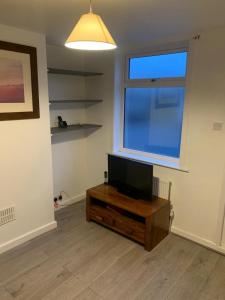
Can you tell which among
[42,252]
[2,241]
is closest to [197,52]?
[42,252]

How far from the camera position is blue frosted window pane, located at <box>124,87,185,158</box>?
292cm

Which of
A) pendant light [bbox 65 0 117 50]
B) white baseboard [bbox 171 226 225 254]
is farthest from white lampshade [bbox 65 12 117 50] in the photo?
white baseboard [bbox 171 226 225 254]

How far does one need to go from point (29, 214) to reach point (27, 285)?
2.66ft

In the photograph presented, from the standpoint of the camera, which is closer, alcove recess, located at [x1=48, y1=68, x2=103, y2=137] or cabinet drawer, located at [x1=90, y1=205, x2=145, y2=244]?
cabinet drawer, located at [x1=90, y1=205, x2=145, y2=244]

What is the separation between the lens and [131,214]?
2.80m

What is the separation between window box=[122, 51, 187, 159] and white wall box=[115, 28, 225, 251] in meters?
0.25

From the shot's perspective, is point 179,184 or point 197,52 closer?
point 197,52

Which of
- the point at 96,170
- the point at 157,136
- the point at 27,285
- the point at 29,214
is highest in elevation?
the point at 157,136

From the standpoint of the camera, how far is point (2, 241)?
2537 mm

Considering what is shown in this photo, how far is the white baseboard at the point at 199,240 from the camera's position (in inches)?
102

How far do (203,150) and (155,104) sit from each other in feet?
3.00

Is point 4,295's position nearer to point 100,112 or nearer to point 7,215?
point 7,215

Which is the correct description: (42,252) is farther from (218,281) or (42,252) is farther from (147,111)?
(147,111)

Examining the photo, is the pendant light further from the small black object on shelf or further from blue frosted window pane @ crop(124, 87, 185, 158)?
the small black object on shelf
